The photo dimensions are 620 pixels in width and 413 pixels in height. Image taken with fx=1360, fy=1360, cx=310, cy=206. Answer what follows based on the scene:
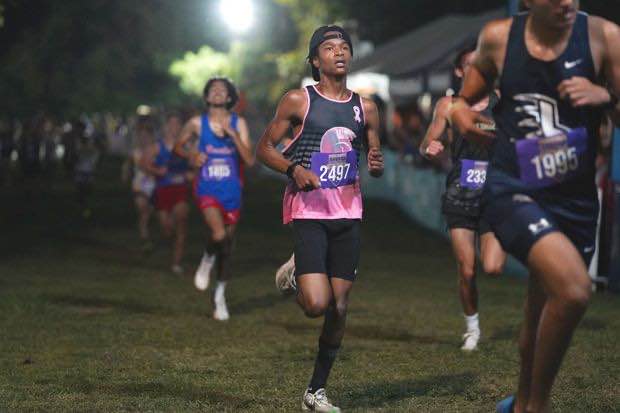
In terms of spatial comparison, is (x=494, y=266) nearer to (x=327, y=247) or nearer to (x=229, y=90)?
(x=327, y=247)

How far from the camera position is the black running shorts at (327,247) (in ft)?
25.2

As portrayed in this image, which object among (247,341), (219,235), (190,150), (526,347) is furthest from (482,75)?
(190,150)

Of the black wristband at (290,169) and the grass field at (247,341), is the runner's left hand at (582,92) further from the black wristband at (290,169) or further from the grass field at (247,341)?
the grass field at (247,341)

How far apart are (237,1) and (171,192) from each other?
26.3m

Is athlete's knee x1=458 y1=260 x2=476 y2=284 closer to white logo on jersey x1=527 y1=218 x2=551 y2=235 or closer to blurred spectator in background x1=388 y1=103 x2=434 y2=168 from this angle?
white logo on jersey x1=527 y1=218 x2=551 y2=235

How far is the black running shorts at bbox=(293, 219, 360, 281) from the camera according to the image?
7684 millimetres

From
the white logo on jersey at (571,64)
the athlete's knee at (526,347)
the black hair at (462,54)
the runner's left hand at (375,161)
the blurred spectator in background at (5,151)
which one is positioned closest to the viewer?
the white logo on jersey at (571,64)

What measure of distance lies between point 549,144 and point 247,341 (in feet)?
17.9

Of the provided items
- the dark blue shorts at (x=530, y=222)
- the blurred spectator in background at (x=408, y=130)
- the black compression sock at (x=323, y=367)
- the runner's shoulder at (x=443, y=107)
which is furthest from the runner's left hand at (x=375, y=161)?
the blurred spectator in background at (x=408, y=130)

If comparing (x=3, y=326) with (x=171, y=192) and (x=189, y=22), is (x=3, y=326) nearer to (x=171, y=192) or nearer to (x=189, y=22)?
(x=171, y=192)

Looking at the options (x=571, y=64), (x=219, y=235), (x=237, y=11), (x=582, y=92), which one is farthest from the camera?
(x=237, y=11)

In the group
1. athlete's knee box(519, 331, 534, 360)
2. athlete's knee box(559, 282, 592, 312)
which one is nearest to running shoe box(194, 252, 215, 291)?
athlete's knee box(519, 331, 534, 360)

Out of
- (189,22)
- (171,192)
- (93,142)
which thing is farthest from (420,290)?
(189,22)

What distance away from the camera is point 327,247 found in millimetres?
7875
